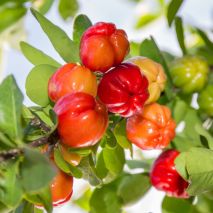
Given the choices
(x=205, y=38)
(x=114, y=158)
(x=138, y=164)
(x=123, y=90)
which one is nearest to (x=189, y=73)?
(x=205, y=38)

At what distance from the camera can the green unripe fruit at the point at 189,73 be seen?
182 cm

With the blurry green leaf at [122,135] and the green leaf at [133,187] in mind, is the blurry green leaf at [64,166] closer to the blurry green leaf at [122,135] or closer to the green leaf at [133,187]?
the blurry green leaf at [122,135]

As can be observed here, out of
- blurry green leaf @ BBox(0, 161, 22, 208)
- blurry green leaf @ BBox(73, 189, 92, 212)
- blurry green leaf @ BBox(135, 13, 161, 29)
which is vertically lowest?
blurry green leaf @ BBox(73, 189, 92, 212)

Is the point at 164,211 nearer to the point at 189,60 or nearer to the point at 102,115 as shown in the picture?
the point at 189,60

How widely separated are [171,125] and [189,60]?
0.52 metres

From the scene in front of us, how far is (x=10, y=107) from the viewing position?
103cm

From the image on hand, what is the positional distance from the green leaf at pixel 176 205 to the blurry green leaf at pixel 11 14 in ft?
3.23

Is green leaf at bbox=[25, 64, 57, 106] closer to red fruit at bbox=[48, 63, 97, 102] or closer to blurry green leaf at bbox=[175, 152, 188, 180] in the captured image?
red fruit at bbox=[48, 63, 97, 102]

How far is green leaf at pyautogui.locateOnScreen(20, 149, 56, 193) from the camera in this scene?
872 mm

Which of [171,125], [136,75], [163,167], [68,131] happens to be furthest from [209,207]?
[68,131]

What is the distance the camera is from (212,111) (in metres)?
1.81

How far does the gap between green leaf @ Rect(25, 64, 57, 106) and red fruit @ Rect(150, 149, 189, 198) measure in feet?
1.61

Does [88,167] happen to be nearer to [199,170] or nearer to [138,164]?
[199,170]

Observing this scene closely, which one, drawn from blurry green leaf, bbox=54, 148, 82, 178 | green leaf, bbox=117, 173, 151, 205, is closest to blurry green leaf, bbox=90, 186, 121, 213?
green leaf, bbox=117, 173, 151, 205
